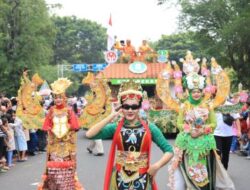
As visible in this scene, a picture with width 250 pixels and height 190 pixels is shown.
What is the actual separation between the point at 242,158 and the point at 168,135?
241 inches

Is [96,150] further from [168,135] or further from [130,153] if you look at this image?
[130,153]

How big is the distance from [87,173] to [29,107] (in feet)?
10.1

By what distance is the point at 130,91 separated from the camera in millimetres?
4742

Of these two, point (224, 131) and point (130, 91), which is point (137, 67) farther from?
point (130, 91)

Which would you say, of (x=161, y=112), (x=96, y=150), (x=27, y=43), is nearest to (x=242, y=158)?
(x=96, y=150)

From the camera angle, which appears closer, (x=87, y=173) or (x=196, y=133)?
(x=196, y=133)

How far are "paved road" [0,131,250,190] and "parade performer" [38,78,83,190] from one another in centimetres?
152

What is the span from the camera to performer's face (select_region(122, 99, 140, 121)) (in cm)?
464

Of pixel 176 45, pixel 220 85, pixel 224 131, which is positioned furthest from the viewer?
pixel 176 45

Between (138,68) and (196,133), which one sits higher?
(138,68)

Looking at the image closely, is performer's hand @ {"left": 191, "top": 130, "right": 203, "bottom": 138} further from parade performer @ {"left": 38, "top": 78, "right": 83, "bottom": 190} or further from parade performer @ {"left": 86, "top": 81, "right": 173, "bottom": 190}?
parade performer @ {"left": 86, "top": 81, "right": 173, "bottom": 190}

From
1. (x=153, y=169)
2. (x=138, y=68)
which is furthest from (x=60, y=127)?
(x=138, y=68)

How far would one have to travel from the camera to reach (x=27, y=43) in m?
31.1

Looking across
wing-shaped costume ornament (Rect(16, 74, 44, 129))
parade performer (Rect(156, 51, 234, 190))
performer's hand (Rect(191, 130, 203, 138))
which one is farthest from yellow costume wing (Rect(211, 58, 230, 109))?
wing-shaped costume ornament (Rect(16, 74, 44, 129))
